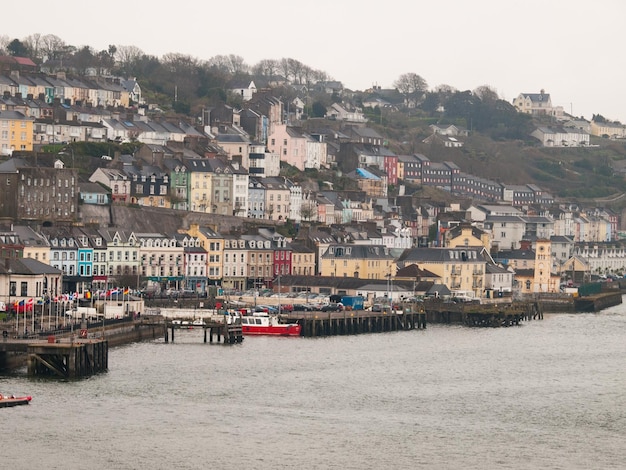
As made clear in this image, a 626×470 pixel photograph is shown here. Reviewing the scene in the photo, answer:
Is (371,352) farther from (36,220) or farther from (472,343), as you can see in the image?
(36,220)

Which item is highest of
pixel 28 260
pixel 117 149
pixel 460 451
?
pixel 117 149

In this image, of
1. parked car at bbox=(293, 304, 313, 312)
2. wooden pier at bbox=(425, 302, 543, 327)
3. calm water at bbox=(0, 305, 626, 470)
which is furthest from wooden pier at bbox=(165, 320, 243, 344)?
wooden pier at bbox=(425, 302, 543, 327)

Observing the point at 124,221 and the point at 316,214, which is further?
the point at 316,214

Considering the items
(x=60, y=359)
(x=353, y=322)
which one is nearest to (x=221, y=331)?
(x=353, y=322)

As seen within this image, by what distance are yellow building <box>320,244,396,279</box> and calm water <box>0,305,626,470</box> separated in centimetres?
2672

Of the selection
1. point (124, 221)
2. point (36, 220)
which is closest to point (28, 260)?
point (36, 220)

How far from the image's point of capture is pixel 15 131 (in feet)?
396

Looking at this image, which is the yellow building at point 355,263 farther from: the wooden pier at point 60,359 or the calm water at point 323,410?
the wooden pier at point 60,359

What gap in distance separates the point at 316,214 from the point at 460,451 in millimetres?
76867

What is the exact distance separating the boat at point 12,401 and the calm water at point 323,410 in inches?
10.5

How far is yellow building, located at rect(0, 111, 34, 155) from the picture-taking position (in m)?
120

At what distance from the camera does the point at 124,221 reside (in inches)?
4387

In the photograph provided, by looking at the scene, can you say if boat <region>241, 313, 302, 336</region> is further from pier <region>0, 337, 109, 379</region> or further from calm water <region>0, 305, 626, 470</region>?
pier <region>0, 337, 109, 379</region>

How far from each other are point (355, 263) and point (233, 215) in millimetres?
14098
